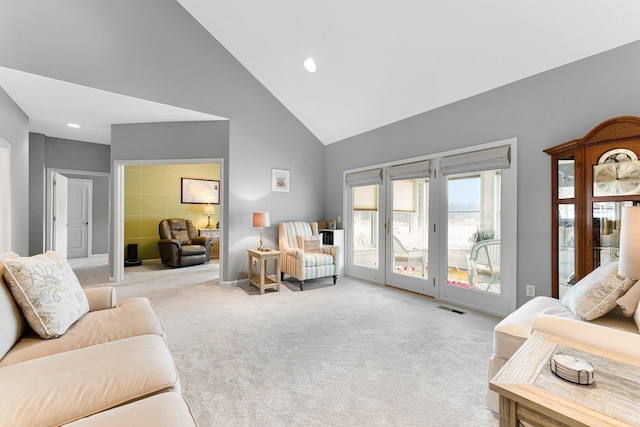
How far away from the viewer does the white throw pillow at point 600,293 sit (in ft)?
5.30

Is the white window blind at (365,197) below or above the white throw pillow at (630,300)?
above

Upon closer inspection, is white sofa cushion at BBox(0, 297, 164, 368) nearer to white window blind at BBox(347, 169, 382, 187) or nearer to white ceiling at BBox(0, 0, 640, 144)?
white ceiling at BBox(0, 0, 640, 144)

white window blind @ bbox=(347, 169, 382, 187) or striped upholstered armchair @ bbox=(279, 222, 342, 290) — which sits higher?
white window blind @ bbox=(347, 169, 382, 187)

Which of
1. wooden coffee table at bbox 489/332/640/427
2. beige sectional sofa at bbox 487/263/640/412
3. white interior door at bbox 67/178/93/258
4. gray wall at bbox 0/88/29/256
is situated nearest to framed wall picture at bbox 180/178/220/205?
white interior door at bbox 67/178/93/258

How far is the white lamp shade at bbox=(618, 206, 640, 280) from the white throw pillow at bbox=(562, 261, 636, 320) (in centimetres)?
36

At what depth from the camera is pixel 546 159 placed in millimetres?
2842

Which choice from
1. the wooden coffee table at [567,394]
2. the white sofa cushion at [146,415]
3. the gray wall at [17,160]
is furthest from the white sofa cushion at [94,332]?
the gray wall at [17,160]

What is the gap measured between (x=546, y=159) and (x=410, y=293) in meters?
2.33

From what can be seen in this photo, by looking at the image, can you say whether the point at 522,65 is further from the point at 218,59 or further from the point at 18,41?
the point at 18,41

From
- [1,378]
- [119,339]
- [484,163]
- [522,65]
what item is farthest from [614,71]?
[1,378]

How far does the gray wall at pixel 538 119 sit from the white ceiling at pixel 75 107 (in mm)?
3547

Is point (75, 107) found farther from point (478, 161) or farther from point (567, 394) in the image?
point (567, 394)

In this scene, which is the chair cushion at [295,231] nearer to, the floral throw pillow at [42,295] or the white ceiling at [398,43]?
the white ceiling at [398,43]

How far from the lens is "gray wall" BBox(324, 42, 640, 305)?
8.05ft
